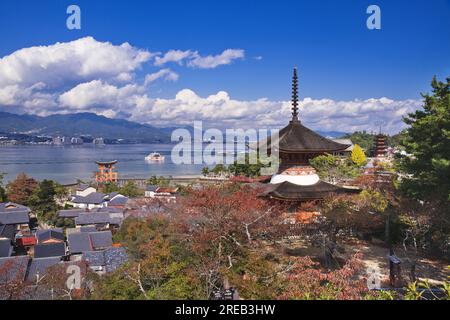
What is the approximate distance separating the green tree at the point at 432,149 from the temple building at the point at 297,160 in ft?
9.26

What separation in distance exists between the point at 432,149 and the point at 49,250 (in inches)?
613

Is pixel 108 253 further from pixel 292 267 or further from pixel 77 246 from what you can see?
pixel 292 267

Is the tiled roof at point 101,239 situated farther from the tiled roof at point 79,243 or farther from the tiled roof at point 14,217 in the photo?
the tiled roof at point 14,217

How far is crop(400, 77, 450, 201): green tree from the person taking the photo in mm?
9555

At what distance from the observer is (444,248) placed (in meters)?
9.91

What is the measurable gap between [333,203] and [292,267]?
10.9 feet

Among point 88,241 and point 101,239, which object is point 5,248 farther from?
point 101,239

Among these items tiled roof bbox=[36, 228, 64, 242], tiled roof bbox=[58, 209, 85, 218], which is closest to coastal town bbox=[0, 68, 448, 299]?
tiled roof bbox=[36, 228, 64, 242]

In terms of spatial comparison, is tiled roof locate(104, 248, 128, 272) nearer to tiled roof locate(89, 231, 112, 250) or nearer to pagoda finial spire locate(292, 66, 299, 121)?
tiled roof locate(89, 231, 112, 250)

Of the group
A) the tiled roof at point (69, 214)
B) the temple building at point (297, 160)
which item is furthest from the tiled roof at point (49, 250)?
the temple building at point (297, 160)

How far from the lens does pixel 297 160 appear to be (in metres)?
9.16

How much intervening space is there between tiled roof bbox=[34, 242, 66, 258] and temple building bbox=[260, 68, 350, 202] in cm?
1114

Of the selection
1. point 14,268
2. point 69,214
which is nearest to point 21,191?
point 69,214
